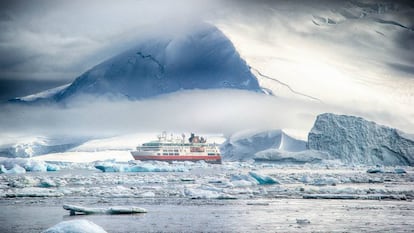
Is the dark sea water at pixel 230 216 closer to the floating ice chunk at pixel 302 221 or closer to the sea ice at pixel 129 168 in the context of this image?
the floating ice chunk at pixel 302 221

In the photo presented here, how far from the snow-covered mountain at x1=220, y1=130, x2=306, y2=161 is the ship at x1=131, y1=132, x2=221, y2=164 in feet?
6.62

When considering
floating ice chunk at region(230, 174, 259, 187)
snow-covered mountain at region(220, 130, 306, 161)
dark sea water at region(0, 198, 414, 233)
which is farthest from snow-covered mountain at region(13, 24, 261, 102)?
dark sea water at region(0, 198, 414, 233)

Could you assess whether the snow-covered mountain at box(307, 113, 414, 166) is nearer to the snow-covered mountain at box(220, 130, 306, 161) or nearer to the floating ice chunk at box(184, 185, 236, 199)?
the snow-covered mountain at box(220, 130, 306, 161)

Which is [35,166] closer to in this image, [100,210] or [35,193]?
[35,193]

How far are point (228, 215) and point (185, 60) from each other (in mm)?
90961

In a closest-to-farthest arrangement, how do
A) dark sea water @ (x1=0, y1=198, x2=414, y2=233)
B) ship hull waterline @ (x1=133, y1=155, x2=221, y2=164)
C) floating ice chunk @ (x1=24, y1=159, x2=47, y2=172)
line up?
dark sea water @ (x1=0, y1=198, x2=414, y2=233) < floating ice chunk @ (x1=24, y1=159, x2=47, y2=172) < ship hull waterline @ (x1=133, y1=155, x2=221, y2=164)

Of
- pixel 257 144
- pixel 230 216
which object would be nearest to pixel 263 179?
pixel 230 216

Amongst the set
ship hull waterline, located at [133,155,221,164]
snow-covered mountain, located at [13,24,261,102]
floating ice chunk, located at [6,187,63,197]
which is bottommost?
floating ice chunk, located at [6,187,63,197]

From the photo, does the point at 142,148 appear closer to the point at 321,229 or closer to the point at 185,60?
the point at 185,60

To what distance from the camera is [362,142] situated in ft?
218

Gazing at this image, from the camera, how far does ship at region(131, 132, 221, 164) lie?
89.4 m

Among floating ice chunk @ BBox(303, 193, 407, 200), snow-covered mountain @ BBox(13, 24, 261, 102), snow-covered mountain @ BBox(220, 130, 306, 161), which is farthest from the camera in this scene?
snow-covered mountain @ BBox(13, 24, 261, 102)

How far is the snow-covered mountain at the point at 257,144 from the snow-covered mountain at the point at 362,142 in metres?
12.2

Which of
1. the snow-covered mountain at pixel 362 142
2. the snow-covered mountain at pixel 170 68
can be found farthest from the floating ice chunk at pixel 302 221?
the snow-covered mountain at pixel 170 68
